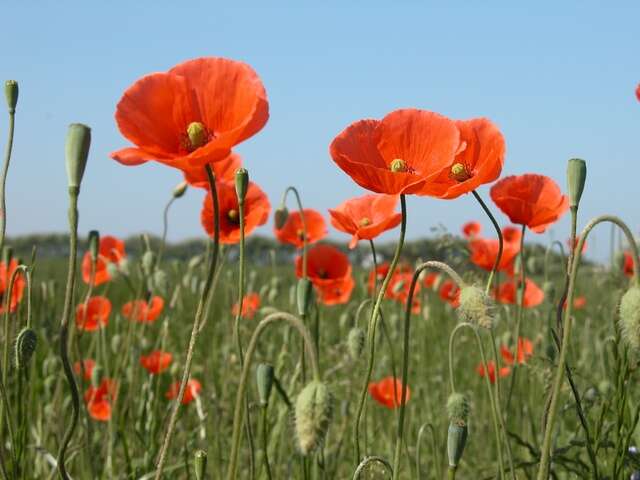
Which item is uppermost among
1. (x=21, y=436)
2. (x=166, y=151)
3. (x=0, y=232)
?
(x=166, y=151)

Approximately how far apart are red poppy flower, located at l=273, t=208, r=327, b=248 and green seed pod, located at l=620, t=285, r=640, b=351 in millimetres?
1427

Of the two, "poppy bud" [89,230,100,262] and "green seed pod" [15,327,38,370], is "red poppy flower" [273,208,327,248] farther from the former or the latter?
"green seed pod" [15,327,38,370]

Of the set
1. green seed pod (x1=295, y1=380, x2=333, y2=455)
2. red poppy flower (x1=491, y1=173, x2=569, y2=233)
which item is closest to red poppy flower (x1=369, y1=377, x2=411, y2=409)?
red poppy flower (x1=491, y1=173, x2=569, y2=233)

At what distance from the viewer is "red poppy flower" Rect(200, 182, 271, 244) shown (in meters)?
2.38

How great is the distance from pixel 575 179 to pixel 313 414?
0.59 meters

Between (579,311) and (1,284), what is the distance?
539 centimetres

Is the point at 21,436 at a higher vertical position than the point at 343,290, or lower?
lower

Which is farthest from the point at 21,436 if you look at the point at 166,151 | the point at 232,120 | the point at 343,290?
the point at 343,290

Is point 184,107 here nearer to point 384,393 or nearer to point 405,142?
point 405,142

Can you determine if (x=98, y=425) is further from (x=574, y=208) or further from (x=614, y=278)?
(x=574, y=208)

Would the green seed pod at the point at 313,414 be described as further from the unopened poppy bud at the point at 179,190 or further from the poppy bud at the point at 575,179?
the unopened poppy bud at the point at 179,190

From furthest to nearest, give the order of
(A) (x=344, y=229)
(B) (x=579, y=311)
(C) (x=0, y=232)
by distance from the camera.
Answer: (B) (x=579, y=311) → (A) (x=344, y=229) → (C) (x=0, y=232)

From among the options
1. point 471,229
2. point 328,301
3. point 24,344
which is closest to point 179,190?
point 328,301

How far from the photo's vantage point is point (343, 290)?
3521 millimetres
